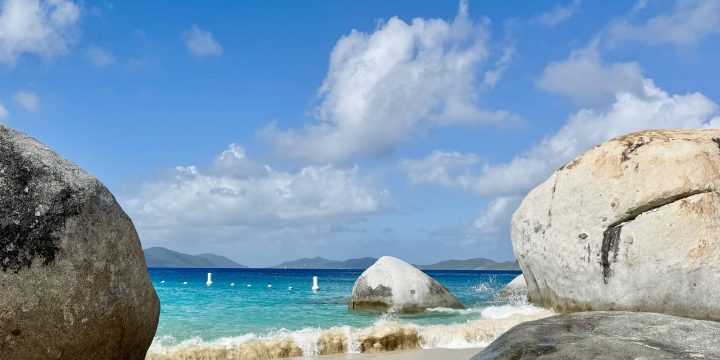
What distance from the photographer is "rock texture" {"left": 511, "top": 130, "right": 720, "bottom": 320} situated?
481 inches

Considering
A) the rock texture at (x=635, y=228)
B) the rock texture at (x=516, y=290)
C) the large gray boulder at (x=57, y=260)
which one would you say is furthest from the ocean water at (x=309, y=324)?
the rock texture at (x=516, y=290)

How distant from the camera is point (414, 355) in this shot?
10609 millimetres

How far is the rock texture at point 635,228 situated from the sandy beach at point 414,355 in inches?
158

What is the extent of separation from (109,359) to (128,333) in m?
0.29

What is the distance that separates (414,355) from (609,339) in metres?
6.74

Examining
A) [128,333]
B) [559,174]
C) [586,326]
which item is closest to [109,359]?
[128,333]

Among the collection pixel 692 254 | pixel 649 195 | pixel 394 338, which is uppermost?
pixel 649 195

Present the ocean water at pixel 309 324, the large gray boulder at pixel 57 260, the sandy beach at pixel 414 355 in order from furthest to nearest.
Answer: the ocean water at pixel 309 324
the sandy beach at pixel 414 355
the large gray boulder at pixel 57 260

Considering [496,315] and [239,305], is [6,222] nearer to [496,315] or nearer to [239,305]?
[496,315]

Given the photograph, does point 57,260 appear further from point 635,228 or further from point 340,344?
point 635,228

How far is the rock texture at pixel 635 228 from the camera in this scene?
40.1ft

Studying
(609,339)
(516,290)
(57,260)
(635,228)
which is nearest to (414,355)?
(635,228)

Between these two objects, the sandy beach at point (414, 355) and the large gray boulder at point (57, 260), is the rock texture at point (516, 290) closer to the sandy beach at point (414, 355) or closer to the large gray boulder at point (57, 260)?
the sandy beach at point (414, 355)

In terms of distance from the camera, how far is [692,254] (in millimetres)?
12164
